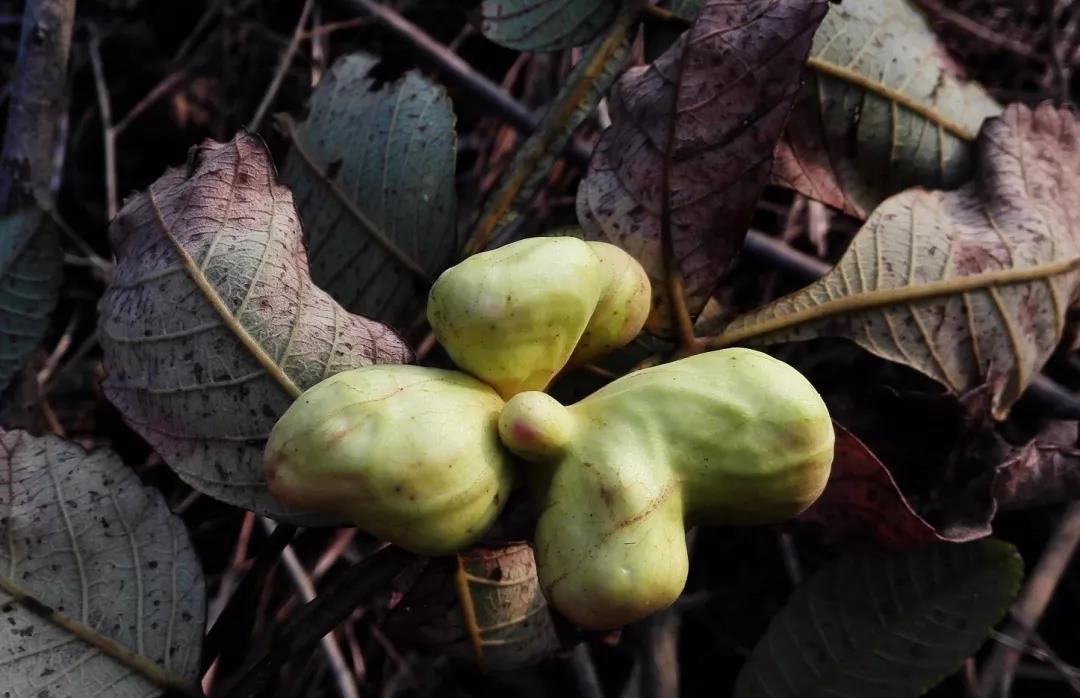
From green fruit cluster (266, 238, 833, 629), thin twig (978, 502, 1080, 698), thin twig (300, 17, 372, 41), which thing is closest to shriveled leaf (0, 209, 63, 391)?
thin twig (300, 17, 372, 41)

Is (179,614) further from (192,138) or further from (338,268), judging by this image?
(192,138)

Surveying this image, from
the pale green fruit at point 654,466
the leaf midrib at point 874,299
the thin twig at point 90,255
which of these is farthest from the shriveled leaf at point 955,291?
the thin twig at point 90,255

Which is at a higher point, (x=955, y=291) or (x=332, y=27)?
(x=332, y=27)

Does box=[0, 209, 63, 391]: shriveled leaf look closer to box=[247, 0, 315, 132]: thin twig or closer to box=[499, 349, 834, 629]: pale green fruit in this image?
box=[247, 0, 315, 132]: thin twig

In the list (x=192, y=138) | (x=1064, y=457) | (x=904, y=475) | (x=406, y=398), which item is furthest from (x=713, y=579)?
(x=192, y=138)

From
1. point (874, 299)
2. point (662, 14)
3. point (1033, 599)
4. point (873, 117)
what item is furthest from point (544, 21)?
point (1033, 599)

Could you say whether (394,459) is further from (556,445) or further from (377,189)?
(377,189)
